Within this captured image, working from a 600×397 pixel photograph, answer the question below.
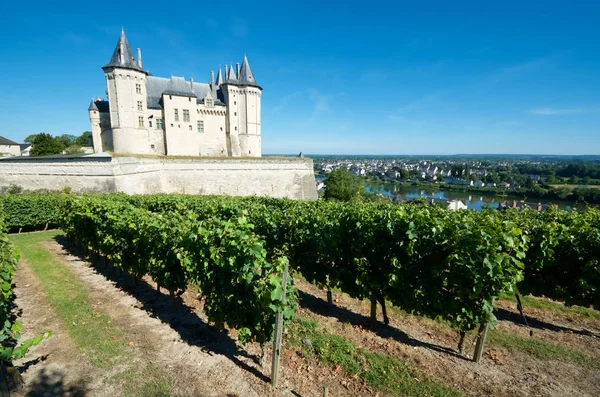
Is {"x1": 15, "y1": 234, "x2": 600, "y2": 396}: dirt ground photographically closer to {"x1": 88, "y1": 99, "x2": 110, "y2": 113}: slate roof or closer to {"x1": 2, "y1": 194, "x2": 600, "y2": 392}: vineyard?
{"x1": 2, "y1": 194, "x2": 600, "y2": 392}: vineyard

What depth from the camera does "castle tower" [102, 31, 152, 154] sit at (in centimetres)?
3061

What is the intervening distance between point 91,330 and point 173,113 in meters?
34.7

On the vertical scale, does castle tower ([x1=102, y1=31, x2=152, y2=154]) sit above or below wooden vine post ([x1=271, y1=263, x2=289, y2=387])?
above

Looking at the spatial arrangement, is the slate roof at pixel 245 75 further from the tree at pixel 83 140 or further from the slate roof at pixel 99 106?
the tree at pixel 83 140

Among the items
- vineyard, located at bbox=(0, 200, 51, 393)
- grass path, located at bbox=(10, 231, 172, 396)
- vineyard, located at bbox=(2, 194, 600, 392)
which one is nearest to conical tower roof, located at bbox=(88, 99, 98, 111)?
grass path, located at bbox=(10, 231, 172, 396)

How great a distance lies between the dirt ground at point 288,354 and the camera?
15.1 feet

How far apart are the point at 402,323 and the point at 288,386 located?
350cm

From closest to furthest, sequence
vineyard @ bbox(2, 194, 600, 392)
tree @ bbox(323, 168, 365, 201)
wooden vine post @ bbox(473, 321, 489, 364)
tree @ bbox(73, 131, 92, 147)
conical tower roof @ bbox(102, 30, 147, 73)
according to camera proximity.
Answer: vineyard @ bbox(2, 194, 600, 392) → wooden vine post @ bbox(473, 321, 489, 364) → conical tower roof @ bbox(102, 30, 147, 73) → tree @ bbox(323, 168, 365, 201) → tree @ bbox(73, 131, 92, 147)

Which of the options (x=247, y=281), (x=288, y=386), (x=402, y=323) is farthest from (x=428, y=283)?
(x=247, y=281)

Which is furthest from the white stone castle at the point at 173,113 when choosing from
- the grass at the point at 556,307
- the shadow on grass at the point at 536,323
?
the shadow on grass at the point at 536,323

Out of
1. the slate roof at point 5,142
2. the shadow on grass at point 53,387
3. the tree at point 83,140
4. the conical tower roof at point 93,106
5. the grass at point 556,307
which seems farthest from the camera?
the tree at point 83,140

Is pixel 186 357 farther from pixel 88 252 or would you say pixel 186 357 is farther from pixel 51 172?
pixel 51 172

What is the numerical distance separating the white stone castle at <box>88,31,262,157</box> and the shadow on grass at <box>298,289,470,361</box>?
3259 cm

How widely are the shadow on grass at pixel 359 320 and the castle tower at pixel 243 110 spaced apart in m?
33.6
